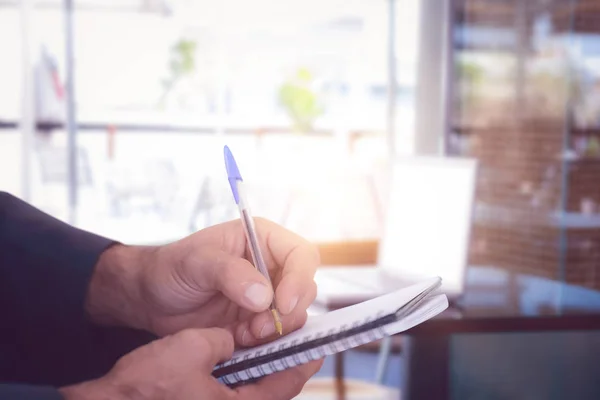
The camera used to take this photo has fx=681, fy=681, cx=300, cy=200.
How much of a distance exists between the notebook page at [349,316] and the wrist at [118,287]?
0.21 meters

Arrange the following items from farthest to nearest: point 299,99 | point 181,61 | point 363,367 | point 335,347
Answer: point 299,99 → point 181,61 → point 363,367 → point 335,347

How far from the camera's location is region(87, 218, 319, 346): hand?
80 centimetres

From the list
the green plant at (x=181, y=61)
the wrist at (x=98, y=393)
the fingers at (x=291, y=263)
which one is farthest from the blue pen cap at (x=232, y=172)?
the green plant at (x=181, y=61)

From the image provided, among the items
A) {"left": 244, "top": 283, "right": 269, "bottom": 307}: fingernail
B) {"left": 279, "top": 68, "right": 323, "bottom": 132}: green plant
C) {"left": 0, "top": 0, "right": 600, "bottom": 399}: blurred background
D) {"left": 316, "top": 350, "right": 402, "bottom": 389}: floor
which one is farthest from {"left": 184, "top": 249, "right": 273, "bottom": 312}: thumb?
{"left": 279, "top": 68, "right": 323, "bottom": 132}: green plant

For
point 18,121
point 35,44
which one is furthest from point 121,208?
point 35,44

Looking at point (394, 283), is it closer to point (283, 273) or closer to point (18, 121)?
point (283, 273)

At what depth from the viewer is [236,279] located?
0.77 metres

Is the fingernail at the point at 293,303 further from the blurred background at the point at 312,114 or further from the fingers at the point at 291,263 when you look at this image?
the blurred background at the point at 312,114

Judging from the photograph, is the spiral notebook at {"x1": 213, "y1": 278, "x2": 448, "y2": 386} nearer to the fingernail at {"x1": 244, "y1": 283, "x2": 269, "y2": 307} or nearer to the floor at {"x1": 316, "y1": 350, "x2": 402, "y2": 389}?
Result: the fingernail at {"x1": 244, "y1": 283, "x2": 269, "y2": 307}

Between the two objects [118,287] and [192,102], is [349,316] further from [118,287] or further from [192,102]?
[192,102]

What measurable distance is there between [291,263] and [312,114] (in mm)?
5044

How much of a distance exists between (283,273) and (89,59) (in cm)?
472

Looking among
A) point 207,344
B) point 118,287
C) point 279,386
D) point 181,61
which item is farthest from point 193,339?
point 181,61

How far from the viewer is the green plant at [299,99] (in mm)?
5805
